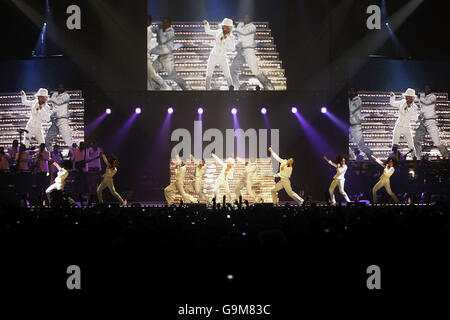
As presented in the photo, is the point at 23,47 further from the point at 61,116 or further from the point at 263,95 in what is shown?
the point at 263,95

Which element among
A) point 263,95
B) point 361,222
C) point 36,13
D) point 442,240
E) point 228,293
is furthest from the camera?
point 36,13

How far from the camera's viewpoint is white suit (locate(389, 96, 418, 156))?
18.9 m

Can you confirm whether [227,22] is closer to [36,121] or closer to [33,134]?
[36,121]

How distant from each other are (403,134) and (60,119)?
12.8 metres

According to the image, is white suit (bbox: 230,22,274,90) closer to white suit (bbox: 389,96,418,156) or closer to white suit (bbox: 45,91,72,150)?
white suit (bbox: 389,96,418,156)

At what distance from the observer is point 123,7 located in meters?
18.3

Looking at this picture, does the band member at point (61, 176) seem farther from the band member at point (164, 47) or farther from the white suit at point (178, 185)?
the band member at point (164, 47)

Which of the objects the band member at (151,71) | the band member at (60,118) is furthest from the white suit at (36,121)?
the band member at (151,71)

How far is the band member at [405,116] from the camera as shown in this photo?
18.9m

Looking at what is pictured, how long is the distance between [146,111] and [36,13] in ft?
19.5

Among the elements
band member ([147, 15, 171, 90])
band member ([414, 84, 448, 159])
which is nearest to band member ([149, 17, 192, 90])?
band member ([147, 15, 171, 90])

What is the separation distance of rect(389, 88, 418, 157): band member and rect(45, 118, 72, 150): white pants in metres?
12.0

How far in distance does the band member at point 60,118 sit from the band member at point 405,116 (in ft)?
39.5
